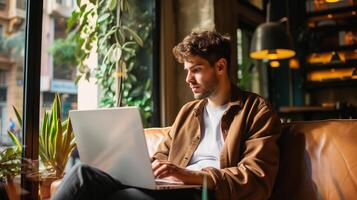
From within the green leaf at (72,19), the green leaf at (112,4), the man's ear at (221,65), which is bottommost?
the man's ear at (221,65)

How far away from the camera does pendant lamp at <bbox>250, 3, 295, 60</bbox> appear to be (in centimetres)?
338

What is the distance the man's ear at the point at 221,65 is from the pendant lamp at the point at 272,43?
1.70 metres

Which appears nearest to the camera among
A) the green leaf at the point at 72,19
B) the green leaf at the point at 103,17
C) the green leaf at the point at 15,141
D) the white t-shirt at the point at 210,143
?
the white t-shirt at the point at 210,143

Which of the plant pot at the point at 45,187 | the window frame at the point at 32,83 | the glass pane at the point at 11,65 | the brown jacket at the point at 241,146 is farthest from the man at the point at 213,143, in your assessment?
the glass pane at the point at 11,65

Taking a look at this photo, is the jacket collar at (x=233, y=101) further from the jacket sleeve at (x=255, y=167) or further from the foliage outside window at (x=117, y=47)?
the foliage outside window at (x=117, y=47)

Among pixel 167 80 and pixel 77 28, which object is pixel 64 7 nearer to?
pixel 77 28

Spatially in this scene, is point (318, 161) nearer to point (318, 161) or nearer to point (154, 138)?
point (318, 161)

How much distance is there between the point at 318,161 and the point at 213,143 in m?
0.44

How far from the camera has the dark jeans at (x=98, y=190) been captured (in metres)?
1.30

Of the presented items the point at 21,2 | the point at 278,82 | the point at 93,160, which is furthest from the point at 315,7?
the point at 93,160

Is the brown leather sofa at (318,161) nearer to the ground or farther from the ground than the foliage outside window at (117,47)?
nearer to the ground

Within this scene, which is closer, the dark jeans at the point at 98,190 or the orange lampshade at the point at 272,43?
the dark jeans at the point at 98,190

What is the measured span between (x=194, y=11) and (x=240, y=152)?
5.69 feet

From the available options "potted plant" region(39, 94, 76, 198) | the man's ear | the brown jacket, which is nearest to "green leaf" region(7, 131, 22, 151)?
"potted plant" region(39, 94, 76, 198)
